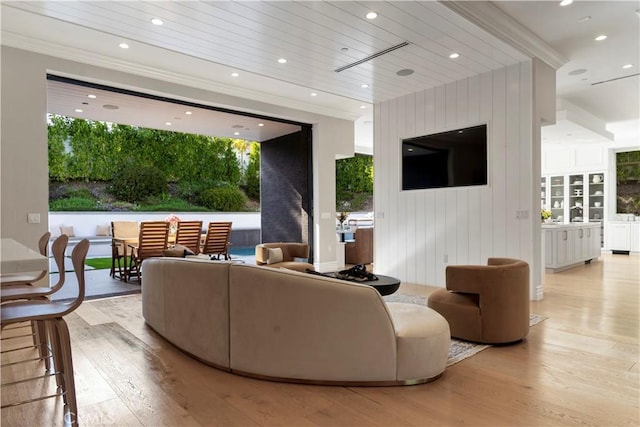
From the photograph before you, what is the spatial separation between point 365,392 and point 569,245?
21.5ft

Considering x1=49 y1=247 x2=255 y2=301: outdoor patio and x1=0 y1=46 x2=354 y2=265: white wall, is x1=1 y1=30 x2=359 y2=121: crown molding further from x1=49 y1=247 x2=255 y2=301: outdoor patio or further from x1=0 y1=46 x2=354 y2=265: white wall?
x1=49 y1=247 x2=255 y2=301: outdoor patio

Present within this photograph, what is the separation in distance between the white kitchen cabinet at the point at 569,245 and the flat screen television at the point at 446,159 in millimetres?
2344

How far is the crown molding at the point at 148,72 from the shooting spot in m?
4.30

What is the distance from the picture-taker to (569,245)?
7062mm

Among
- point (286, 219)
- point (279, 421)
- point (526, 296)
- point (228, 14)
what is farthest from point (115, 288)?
point (526, 296)

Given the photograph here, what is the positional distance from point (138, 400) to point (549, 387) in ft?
8.14

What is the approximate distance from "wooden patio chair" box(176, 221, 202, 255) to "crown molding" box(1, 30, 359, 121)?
6.84 ft

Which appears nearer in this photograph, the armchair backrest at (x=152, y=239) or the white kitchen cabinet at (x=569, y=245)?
the armchair backrest at (x=152, y=239)

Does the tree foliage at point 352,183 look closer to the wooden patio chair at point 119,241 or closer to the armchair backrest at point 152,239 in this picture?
the wooden patio chair at point 119,241

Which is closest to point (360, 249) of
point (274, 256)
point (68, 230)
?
point (274, 256)

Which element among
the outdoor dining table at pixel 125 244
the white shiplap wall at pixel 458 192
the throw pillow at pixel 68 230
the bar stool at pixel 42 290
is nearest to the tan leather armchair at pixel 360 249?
the white shiplap wall at pixel 458 192

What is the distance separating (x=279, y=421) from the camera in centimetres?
194

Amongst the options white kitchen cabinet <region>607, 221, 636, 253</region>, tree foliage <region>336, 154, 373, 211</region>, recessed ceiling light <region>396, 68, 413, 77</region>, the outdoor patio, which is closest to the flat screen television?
recessed ceiling light <region>396, 68, 413, 77</region>

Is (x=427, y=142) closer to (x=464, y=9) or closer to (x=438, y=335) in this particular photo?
(x=464, y=9)
